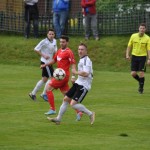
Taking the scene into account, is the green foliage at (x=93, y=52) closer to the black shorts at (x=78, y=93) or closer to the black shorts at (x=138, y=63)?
the black shorts at (x=138, y=63)

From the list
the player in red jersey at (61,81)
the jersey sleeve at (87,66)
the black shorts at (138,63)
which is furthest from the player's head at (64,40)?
the black shorts at (138,63)

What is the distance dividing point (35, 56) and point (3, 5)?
5.18 m

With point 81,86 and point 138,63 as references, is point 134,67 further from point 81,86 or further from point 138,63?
point 81,86

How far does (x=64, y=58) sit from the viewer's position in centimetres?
1833

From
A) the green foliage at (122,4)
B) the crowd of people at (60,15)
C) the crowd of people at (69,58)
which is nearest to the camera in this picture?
the crowd of people at (69,58)

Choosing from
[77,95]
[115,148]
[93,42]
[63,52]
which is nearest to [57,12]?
[93,42]

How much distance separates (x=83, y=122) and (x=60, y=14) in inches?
629

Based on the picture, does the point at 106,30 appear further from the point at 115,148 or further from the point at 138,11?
the point at 115,148

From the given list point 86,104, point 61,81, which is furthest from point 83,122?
point 86,104

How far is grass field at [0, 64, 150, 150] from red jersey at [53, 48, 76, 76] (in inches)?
47.1

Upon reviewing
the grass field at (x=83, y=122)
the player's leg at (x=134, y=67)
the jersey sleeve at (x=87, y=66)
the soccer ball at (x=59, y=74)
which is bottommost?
the grass field at (x=83, y=122)

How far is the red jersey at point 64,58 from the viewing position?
1816cm

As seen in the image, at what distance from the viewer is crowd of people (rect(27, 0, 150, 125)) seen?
16.4m

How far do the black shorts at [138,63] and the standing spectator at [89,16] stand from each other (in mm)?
8276
